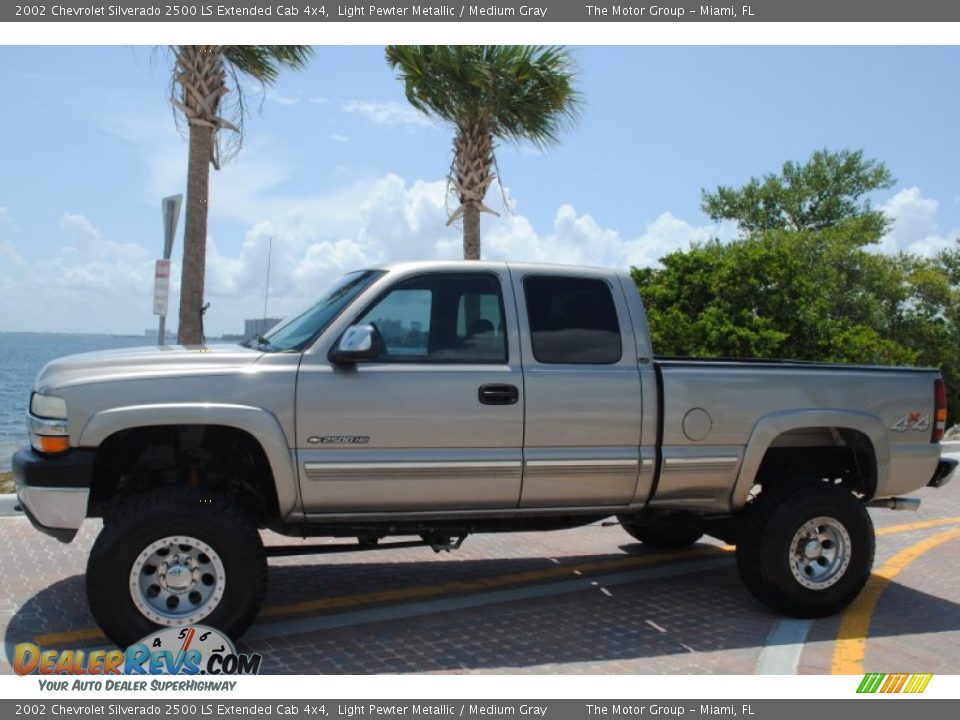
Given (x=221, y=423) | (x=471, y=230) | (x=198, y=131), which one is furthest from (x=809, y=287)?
(x=221, y=423)

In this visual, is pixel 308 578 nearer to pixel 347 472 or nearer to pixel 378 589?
pixel 378 589

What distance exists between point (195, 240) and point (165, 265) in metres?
2.49

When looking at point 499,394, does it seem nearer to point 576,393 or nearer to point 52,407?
point 576,393

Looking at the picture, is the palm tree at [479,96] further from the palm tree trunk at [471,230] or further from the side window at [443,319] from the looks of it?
the side window at [443,319]

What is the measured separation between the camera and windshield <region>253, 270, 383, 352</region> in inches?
195

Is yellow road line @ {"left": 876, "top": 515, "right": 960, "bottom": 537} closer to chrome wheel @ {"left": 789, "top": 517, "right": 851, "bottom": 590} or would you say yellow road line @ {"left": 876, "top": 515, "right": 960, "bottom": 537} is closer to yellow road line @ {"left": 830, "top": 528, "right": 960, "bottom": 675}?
yellow road line @ {"left": 830, "top": 528, "right": 960, "bottom": 675}

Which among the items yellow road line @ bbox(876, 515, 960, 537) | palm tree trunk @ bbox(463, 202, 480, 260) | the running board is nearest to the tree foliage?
palm tree trunk @ bbox(463, 202, 480, 260)

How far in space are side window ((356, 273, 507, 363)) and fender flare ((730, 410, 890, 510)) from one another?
1669 mm

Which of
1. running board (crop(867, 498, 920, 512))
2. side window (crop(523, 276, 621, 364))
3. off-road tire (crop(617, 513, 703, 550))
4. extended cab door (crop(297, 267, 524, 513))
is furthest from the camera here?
off-road tire (crop(617, 513, 703, 550))

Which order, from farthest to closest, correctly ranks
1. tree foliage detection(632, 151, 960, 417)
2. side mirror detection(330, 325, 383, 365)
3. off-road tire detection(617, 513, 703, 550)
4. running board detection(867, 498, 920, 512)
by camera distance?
tree foliage detection(632, 151, 960, 417)
off-road tire detection(617, 513, 703, 550)
running board detection(867, 498, 920, 512)
side mirror detection(330, 325, 383, 365)

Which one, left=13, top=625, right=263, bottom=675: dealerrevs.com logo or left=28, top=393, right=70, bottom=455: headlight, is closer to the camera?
left=13, top=625, right=263, bottom=675: dealerrevs.com logo

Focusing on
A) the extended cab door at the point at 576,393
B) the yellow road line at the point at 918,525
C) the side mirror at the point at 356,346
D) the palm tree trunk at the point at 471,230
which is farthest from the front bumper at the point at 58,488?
the palm tree trunk at the point at 471,230

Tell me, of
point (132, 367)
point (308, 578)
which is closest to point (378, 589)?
point (308, 578)

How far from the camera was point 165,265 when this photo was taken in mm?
9445
